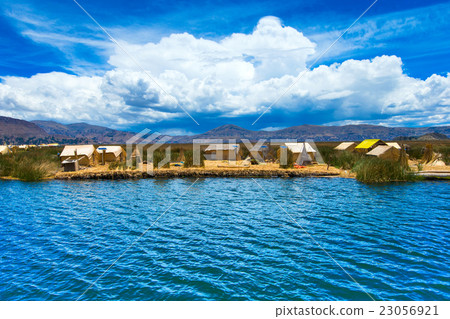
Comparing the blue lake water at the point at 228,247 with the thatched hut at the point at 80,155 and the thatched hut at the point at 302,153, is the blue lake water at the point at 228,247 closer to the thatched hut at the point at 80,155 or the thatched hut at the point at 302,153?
the thatched hut at the point at 80,155

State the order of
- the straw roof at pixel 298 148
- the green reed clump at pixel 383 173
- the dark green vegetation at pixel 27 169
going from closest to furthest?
the green reed clump at pixel 383 173
the dark green vegetation at pixel 27 169
the straw roof at pixel 298 148

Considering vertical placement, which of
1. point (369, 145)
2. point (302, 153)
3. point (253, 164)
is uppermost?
point (369, 145)

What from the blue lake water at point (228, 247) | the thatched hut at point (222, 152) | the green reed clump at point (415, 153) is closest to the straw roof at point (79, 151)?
the blue lake water at point (228, 247)

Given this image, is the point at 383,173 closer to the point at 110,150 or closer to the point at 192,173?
the point at 192,173

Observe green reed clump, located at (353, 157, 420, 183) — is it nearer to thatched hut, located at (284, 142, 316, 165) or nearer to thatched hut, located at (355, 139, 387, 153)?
thatched hut, located at (284, 142, 316, 165)

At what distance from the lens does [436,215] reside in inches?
470

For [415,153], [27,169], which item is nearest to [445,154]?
[415,153]

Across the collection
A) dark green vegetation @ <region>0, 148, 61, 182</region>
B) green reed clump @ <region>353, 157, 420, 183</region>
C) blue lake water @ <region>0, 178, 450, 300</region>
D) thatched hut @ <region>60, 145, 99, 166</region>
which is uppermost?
thatched hut @ <region>60, 145, 99, 166</region>

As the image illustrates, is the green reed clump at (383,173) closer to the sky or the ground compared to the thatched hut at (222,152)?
closer to the ground

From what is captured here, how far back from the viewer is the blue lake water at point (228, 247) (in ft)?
20.8

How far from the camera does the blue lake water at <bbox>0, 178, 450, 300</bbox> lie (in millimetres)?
6336

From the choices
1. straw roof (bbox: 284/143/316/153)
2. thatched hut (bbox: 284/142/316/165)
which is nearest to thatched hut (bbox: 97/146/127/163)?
straw roof (bbox: 284/143/316/153)

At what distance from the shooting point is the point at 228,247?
873 cm
